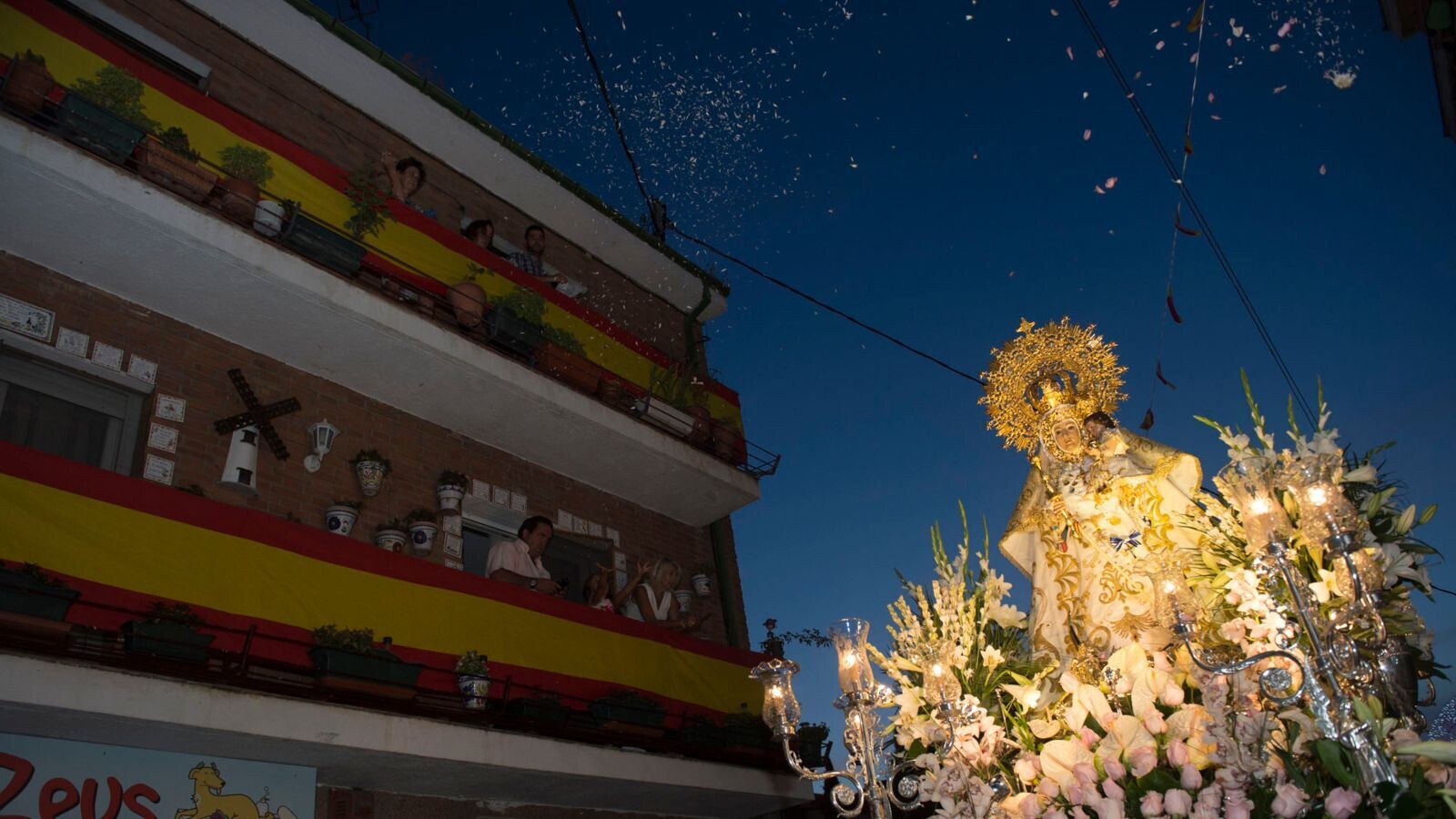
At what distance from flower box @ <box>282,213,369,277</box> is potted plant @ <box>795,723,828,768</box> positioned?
6.92 meters

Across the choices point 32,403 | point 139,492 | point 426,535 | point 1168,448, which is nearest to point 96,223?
point 32,403

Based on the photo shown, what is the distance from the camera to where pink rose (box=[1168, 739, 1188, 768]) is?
373 centimetres

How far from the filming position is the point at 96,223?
7793 millimetres

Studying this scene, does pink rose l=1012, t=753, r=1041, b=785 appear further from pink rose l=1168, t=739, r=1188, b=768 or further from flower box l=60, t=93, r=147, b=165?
flower box l=60, t=93, r=147, b=165

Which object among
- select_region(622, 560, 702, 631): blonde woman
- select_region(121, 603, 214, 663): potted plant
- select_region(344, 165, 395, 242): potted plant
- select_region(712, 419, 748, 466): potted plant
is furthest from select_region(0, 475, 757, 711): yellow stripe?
select_region(344, 165, 395, 242): potted plant

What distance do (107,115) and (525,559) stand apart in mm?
5230

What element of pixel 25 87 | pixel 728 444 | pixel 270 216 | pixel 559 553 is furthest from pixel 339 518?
pixel 728 444

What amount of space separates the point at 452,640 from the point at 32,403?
3.74 metres

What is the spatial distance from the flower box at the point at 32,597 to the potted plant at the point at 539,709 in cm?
362

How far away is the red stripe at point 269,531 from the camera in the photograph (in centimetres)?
656

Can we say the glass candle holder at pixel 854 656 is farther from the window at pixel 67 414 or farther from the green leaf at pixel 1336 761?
the window at pixel 67 414

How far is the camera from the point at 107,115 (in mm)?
7582

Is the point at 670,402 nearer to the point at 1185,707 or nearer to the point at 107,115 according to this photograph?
the point at 107,115

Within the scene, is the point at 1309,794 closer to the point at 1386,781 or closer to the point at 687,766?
the point at 1386,781
